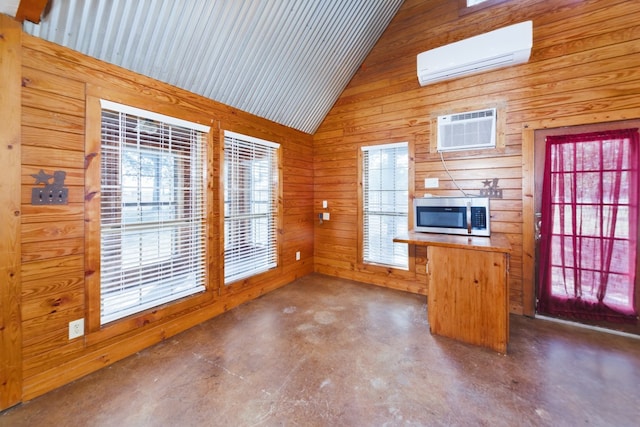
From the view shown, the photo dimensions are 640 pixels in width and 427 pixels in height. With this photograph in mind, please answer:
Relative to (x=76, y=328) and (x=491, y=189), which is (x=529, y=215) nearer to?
(x=491, y=189)

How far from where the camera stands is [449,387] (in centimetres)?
172

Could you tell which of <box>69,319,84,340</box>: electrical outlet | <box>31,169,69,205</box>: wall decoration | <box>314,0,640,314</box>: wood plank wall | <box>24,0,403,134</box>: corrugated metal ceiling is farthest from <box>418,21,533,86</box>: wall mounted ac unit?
<box>69,319,84,340</box>: electrical outlet

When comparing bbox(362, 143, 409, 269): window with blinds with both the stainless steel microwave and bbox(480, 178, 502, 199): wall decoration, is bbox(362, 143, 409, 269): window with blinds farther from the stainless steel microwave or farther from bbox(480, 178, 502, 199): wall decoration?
bbox(480, 178, 502, 199): wall decoration

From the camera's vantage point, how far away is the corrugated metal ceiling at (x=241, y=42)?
5.88 ft

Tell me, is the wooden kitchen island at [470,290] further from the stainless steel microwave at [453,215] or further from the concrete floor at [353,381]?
the stainless steel microwave at [453,215]

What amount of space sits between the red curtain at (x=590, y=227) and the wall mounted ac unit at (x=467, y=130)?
Answer: 1.83 feet

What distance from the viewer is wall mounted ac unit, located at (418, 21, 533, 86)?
2.44 meters

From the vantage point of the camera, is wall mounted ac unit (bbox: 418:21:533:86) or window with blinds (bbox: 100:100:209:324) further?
wall mounted ac unit (bbox: 418:21:533:86)

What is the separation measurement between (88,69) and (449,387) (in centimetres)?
340

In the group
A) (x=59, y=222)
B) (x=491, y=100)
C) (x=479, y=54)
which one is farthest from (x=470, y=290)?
(x=59, y=222)

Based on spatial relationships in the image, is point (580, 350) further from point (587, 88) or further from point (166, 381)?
point (166, 381)

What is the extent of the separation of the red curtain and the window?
312cm

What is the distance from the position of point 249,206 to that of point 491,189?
285 cm

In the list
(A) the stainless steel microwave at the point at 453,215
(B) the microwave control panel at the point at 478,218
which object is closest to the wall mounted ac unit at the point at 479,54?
(A) the stainless steel microwave at the point at 453,215
